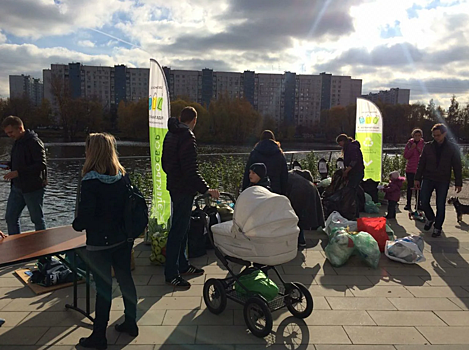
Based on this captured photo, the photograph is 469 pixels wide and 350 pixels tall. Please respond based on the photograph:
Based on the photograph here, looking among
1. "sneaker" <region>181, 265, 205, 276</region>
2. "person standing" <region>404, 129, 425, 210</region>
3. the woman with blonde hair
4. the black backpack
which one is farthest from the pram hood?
"person standing" <region>404, 129, 425, 210</region>

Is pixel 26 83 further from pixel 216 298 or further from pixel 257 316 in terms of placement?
pixel 257 316

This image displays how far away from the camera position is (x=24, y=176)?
4.54 m

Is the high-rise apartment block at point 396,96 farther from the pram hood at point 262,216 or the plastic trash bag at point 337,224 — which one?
the pram hood at point 262,216

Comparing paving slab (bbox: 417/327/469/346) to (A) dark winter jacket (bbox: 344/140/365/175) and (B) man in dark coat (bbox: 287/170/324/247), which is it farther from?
(A) dark winter jacket (bbox: 344/140/365/175)

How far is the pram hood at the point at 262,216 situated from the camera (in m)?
3.17

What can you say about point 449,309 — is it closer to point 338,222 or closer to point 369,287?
point 369,287

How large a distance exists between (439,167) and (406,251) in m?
1.97

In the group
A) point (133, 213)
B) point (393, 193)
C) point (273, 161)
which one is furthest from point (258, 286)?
point (393, 193)

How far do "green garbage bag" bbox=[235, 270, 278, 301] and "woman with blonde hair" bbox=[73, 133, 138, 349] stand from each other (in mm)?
1095

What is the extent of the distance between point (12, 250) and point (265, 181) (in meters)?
2.48

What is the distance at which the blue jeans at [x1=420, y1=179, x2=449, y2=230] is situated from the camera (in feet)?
20.4

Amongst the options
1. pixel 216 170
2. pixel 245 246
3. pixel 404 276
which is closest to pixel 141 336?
pixel 245 246

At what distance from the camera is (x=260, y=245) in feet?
10.5

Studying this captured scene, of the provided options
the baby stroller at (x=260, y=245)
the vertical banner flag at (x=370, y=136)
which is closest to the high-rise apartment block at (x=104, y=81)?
the vertical banner flag at (x=370, y=136)
